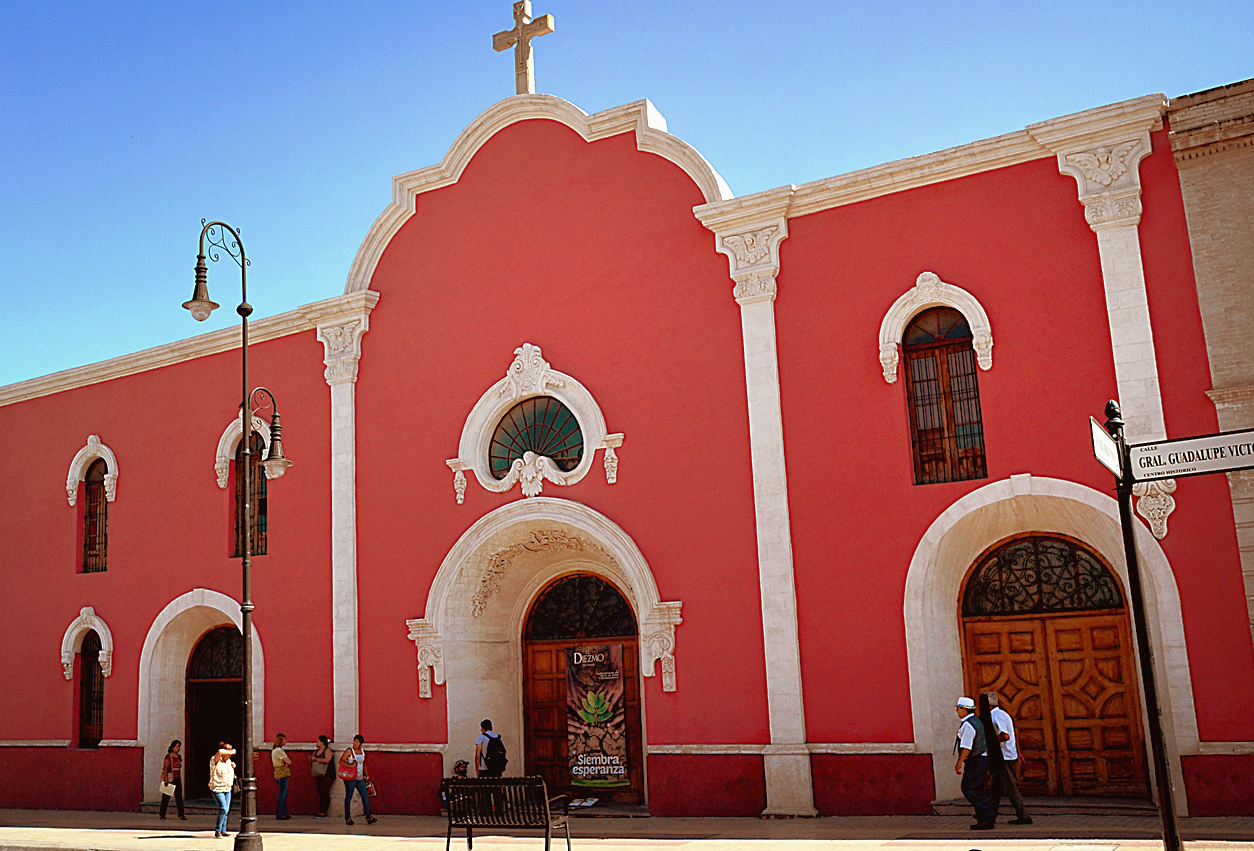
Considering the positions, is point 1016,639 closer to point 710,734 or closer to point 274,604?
point 710,734

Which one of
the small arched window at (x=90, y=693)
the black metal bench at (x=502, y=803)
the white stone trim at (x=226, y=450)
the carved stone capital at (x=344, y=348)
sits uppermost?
the carved stone capital at (x=344, y=348)

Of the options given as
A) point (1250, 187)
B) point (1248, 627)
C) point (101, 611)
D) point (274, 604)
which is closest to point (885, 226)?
point (1250, 187)

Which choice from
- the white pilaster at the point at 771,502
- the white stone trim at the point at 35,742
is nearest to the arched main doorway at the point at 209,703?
the white stone trim at the point at 35,742

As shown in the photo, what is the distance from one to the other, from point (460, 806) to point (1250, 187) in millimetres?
10872

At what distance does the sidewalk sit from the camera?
1069 cm

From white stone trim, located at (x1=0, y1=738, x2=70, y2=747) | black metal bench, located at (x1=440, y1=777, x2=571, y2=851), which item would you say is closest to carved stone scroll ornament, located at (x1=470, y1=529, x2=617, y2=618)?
black metal bench, located at (x1=440, y1=777, x2=571, y2=851)

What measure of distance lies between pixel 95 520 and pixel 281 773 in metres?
7.10

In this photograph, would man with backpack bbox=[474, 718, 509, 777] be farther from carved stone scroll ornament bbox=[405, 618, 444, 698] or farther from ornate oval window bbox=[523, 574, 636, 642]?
ornate oval window bbox=[523, 574, 636, 642]

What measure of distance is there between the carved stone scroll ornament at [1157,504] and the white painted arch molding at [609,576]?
5756mm

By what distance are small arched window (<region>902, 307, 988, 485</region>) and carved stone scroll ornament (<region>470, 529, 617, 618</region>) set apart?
16.1ft

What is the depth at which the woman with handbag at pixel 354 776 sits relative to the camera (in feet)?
51.1

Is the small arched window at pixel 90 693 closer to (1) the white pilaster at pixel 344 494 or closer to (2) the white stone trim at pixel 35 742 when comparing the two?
Result: (2) the white stone trim at pixel 35 742

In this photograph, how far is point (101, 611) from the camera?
19.9 m

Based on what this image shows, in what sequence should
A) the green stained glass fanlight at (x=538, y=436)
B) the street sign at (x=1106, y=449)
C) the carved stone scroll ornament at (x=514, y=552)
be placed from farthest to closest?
1. the carved stone scroll ornament at (x=514, y=552)
2. the green stained glass fanlight at (x=538, y=436)
3. the street sign at (x=1106, y=449)
